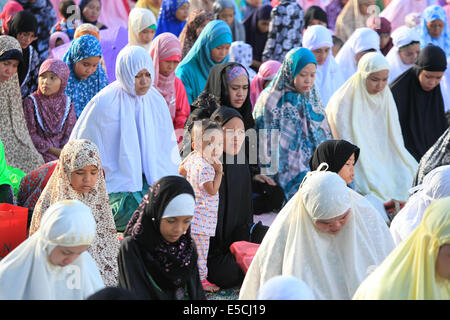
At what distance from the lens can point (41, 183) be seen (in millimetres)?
5570

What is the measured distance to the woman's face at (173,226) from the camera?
3.89 m

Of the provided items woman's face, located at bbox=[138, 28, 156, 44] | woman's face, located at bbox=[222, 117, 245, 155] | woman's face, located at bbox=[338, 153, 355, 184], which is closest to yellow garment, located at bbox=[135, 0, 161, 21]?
woman's face, located at bbox=[138, 28, 156, 44]

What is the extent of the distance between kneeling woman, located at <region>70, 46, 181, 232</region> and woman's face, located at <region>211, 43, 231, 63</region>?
148 centimetres

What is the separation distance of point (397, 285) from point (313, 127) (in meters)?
3.81

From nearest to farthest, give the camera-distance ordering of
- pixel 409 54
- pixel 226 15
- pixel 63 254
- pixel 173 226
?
pixel 63 254, pixel 173 226, pixel 409 54, pixel 226 15

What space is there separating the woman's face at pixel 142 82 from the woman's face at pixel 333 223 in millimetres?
2657

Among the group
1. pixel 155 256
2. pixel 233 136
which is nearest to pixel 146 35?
pixel 233 136

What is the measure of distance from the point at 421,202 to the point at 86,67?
3457 millimetres

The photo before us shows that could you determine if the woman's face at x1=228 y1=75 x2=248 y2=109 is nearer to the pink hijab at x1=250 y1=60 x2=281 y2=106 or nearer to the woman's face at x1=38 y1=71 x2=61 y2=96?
the woman's face at x1=38 y1=71 x2=61 y2=96

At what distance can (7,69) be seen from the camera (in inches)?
267

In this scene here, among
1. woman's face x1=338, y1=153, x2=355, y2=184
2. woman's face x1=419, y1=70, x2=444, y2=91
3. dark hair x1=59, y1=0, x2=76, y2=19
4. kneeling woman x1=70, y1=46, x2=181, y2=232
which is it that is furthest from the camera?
dark hair x1=59, y1=0, x2=76, y2=19

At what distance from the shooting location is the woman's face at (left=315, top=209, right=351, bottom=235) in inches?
153

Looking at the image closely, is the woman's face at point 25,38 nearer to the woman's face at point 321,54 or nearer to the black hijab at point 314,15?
the woman's face at point 321,54

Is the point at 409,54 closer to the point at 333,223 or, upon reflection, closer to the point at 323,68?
the point at 323,68
